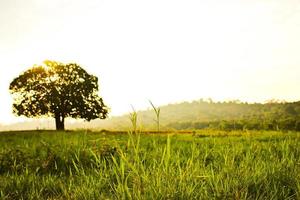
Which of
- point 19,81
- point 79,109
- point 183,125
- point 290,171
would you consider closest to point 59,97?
point 79,109

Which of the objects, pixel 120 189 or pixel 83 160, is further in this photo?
pixel 83 160

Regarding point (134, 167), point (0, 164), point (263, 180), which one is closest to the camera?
point (134, 167)

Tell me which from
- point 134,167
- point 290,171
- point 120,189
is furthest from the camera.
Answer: point 290,171

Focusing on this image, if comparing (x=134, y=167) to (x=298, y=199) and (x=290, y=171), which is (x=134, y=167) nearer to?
(x=298, y=199)

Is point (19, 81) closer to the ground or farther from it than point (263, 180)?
farther from it

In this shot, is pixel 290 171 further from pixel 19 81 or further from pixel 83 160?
pixel 19 81

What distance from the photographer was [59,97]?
53.4 meters

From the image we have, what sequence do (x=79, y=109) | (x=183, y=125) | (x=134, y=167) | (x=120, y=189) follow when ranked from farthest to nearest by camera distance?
1. (x=183, y=125)
2. (x=79, y=109)
3. (x=120, y=189)
4. (x=134, y=167)

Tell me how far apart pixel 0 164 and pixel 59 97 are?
47.9m

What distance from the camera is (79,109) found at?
174 feet

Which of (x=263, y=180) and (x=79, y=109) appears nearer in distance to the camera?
(x=263, y=180)

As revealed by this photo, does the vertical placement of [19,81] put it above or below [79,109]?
above

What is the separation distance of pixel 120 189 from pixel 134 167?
289 mm

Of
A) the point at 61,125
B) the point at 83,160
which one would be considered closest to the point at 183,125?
the point at 61,125
